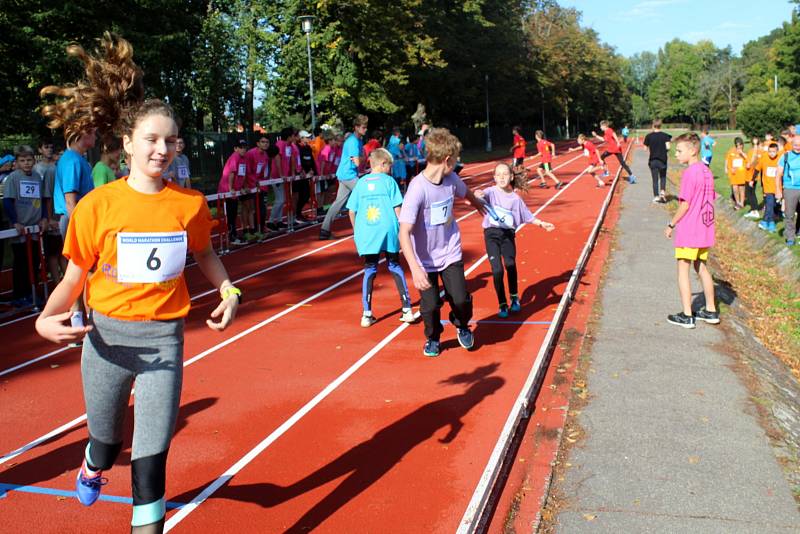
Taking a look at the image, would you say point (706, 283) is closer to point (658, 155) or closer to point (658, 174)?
point (658, 155)

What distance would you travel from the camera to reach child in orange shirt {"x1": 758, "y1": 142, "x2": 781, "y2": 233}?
50.3 ft

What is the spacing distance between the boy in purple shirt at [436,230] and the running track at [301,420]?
579 mm

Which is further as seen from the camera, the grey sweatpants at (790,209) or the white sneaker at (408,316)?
the grey sweatpants at (790,209)

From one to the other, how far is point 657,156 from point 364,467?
17572mm

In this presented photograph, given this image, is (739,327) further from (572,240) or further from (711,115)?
(711,115)

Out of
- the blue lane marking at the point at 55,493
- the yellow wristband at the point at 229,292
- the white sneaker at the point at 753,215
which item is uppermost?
the yellow wristband at the point at 229,292

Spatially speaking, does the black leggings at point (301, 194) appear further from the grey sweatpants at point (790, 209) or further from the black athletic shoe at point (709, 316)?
the black athletic shoe at point (709, 316)

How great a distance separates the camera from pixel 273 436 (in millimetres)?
5797

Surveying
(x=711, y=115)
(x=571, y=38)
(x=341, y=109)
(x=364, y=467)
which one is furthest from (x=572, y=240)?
(x=711, y=115)

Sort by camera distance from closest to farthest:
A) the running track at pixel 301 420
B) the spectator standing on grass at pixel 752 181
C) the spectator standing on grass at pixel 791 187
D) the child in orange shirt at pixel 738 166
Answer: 1. the running track at pixel 301 420
2. the spectator standing on grass at pixel 791 187
3. the spectator standing on grass at pixel 752 181
4. the child in orange shirt at pixel 738 166

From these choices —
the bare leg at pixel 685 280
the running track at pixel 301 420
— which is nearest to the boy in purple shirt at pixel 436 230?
the running track at pixel 301 420

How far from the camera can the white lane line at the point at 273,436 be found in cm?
467

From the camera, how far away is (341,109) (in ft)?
125

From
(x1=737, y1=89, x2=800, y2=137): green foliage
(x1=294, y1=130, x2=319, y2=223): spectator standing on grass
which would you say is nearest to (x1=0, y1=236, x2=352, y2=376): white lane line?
(x1=294, y1=130, x2=319, y2=223): spectator standing on grass
